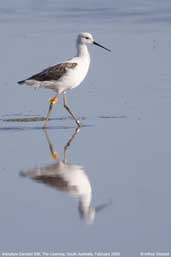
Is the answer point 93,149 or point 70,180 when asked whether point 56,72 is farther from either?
point 70,180

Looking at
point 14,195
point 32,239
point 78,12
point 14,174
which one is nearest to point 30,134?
point 14,174

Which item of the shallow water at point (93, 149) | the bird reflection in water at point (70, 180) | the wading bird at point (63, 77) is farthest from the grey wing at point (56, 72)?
the bird reflection in water at point (70, 180)

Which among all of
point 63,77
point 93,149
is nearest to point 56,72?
point 63,77

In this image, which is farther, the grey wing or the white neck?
the white neck

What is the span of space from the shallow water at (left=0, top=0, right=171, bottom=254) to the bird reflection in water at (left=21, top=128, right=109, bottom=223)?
0.01m

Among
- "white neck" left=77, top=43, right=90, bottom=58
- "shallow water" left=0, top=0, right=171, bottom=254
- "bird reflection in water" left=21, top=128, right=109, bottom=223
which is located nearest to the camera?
"shallow water" left=0, top=0, right=171, bottom=254

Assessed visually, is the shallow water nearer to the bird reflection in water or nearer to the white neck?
the bird reflection in water

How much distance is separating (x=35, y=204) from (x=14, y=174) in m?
1.10

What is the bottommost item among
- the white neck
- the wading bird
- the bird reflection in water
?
the wading bird

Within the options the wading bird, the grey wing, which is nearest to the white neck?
the wading bird

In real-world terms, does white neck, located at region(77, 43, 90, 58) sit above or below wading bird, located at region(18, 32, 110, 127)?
above

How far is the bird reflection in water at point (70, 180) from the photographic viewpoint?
348 inches

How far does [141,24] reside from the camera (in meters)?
21.1

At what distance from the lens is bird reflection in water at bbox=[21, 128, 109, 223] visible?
8.85m
